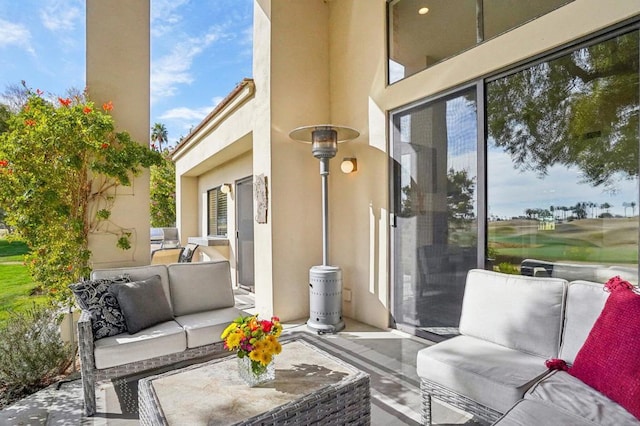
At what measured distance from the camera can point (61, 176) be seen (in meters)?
3.30

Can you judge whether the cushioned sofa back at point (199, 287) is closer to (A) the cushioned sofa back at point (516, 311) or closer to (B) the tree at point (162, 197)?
(A) the cushioned sofa back at point (516, 311)

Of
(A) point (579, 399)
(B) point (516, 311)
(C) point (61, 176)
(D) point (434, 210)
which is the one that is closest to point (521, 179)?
(D) point (434, 210)

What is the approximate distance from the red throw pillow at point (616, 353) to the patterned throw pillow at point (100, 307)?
320 cm

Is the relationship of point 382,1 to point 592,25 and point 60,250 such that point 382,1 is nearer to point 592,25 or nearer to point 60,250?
point 592,25

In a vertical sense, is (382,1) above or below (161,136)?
below

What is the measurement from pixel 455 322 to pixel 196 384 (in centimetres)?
263

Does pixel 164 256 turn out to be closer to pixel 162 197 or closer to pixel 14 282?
pixel 14 282

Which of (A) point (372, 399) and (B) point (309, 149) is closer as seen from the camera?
(A) point (372, 399)

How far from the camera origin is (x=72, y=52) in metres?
4.28

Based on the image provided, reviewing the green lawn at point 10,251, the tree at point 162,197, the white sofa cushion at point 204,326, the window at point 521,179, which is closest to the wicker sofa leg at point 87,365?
the white sofa cushion at point 204,326

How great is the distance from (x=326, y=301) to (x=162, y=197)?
11131mm

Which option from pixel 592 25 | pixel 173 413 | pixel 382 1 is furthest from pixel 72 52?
pixel 592 25

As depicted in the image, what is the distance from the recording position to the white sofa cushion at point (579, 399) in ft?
5.11

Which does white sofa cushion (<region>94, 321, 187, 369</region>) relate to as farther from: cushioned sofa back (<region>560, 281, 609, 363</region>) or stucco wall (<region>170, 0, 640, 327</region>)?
cushioned sofa back (<region>560, 281, 609, 363</region>)
